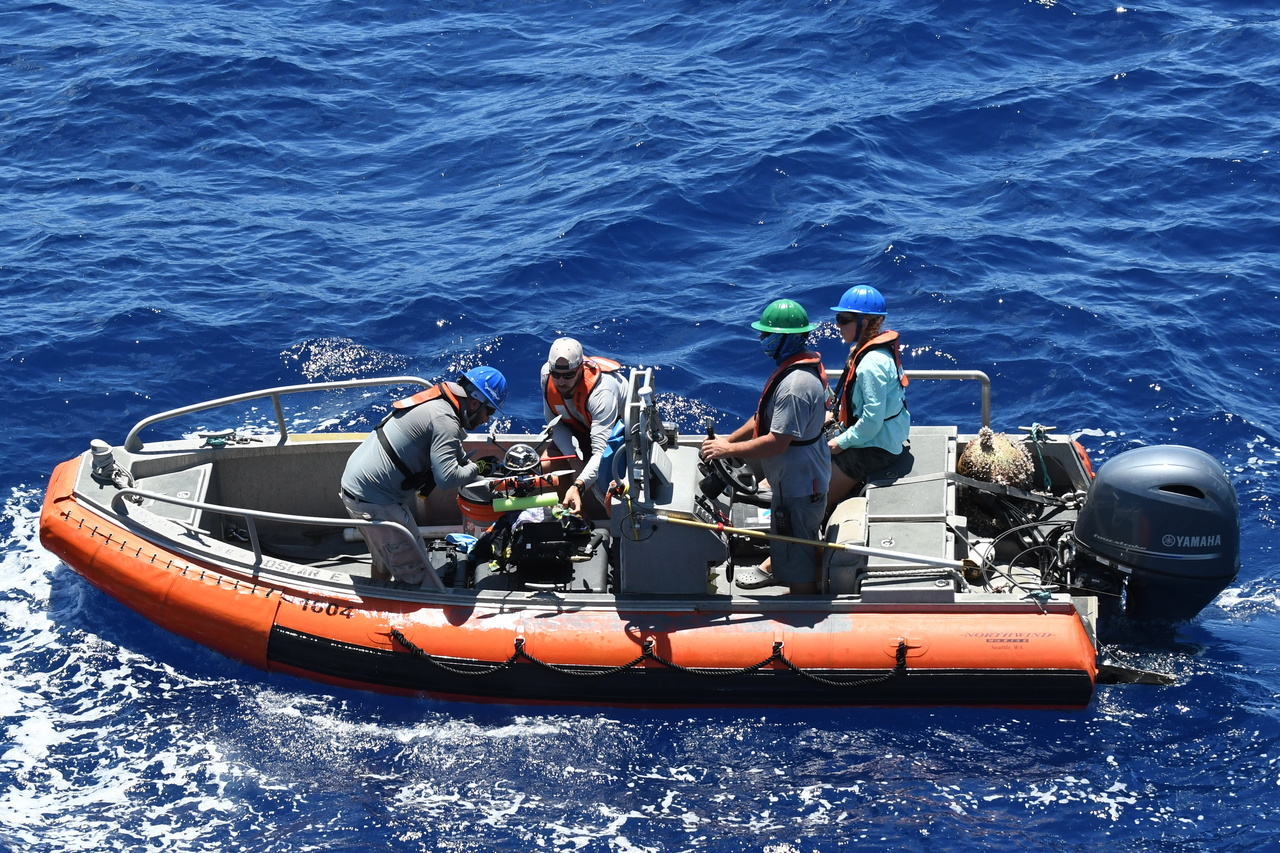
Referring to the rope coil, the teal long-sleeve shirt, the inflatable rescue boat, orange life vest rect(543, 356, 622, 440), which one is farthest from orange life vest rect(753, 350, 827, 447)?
the rope coil

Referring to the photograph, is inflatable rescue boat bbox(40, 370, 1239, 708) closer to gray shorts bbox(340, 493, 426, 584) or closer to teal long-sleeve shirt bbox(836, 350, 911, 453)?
gray shorts bbox(340, 493, 426, 584)

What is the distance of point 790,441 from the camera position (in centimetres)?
782

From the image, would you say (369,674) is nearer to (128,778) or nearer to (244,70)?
(128,778)

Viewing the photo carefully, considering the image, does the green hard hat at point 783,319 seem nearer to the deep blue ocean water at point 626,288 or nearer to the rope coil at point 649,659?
the rope coil at point 649,659

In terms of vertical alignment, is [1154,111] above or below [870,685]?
above

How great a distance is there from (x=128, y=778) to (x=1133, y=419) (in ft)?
28.5

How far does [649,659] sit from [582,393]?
185 cm

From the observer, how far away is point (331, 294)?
13914 mm

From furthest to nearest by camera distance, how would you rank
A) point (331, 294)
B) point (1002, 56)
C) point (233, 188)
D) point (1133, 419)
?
point (1002, 56)
point (233, 188)
point (331, 294)
point (1133, 419)

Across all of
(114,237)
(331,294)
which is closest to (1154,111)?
(331,294)

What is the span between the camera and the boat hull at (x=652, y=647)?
8.02 m

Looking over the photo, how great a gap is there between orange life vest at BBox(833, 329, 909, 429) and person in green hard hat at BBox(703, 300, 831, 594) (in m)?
0.50

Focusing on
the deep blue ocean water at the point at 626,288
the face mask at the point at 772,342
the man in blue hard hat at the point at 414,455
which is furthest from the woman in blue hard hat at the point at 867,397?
the man in blue hard hat at the point at 414,455

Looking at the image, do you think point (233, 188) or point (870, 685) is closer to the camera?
point (870, 685)
